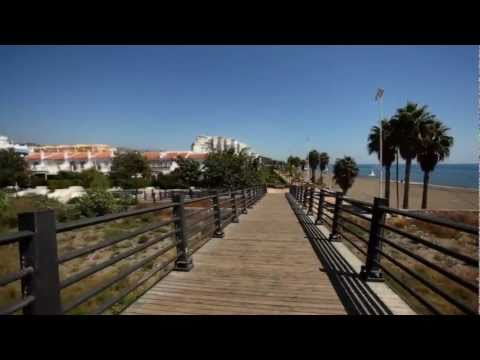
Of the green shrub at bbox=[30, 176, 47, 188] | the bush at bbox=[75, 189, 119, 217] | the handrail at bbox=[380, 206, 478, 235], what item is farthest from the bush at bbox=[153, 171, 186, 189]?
the handrail at bbox=[380, 206, 478, 235]

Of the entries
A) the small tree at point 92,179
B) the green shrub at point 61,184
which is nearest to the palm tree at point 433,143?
the small tree at point 92,179

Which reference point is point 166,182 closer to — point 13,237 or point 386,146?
point 386,146

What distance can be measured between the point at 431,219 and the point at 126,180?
50.4 metres

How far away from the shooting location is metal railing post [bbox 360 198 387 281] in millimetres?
2988

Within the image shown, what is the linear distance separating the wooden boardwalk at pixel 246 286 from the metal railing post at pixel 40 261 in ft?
3.08

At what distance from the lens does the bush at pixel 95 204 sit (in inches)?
972

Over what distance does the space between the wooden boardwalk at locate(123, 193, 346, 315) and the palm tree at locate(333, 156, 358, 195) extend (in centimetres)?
3173

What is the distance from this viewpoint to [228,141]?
5290 inches

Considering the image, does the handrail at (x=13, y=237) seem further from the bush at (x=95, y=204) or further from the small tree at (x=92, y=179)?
the small tree at (x=92, y=179)

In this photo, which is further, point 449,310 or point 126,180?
point 126,180
